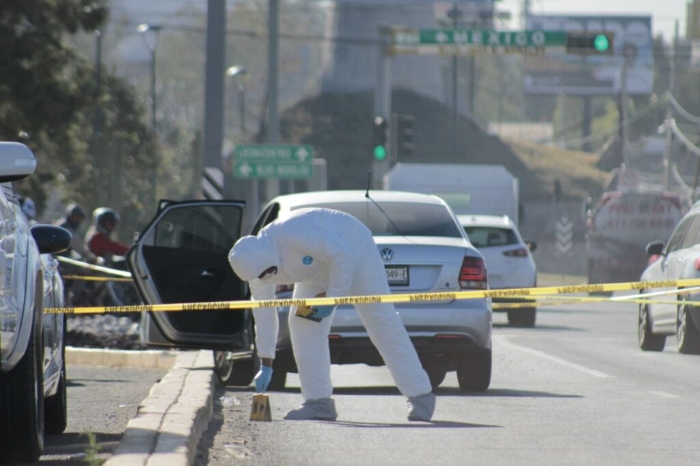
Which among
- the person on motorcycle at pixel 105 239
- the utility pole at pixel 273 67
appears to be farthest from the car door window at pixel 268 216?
the utility pole at pixel 273 67

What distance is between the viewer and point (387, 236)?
39.7ft

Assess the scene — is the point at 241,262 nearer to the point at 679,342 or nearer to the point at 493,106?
the point at 679,342

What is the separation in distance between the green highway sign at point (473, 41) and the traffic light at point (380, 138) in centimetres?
766

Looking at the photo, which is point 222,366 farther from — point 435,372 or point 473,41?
point 473,41

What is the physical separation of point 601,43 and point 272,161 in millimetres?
8103

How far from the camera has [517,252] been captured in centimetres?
2416

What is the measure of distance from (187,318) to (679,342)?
6.50 m

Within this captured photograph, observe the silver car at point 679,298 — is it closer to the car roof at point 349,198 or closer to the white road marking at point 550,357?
the white road marking at point 550,357

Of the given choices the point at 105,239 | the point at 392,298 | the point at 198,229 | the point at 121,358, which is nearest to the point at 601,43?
the point at 105,239

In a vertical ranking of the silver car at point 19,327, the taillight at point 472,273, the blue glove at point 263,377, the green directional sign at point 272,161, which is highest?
the silver car at point 19,327

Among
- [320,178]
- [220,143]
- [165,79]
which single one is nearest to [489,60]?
[165,79]

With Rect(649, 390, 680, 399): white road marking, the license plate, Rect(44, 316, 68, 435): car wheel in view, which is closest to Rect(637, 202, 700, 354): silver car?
Rect(649, 390, 680, 399): white road marking

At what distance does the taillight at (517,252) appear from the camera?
24.1m

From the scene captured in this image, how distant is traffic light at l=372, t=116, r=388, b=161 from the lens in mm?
35031
